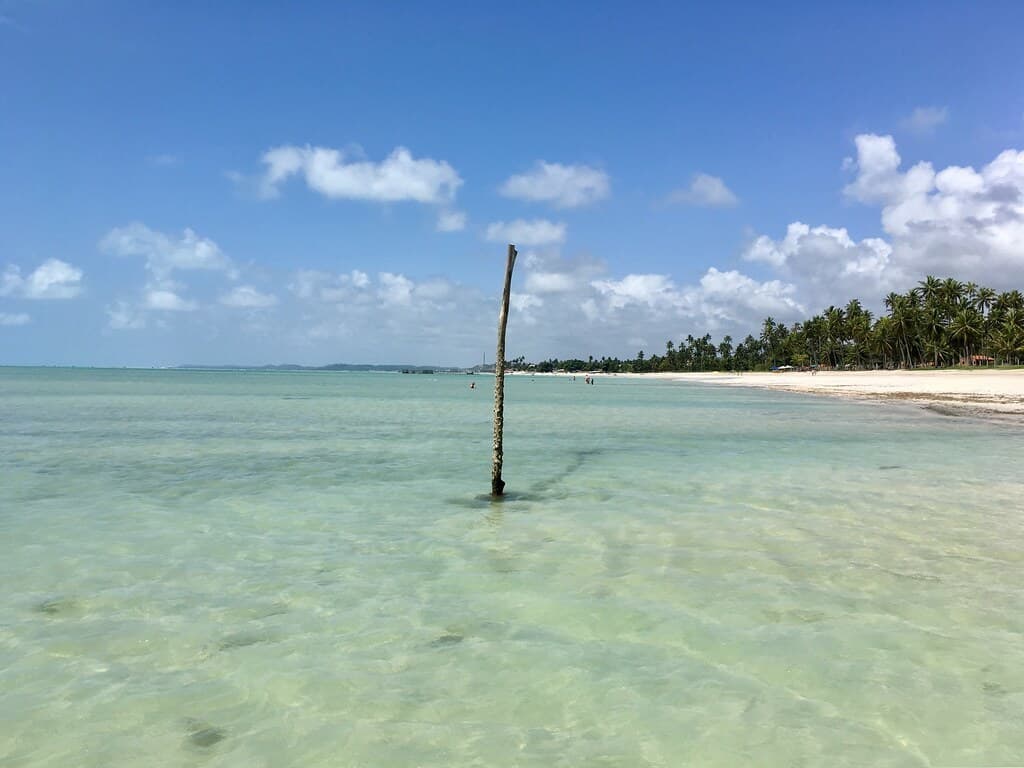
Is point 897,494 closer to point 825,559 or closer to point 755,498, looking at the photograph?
point 755,498

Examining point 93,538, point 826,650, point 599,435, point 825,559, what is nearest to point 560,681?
point 826,650

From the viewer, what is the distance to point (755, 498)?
14805 mm

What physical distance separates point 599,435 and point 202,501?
64.6ft

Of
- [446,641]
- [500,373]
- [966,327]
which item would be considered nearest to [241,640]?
[446,641]

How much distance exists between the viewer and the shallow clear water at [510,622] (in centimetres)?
503

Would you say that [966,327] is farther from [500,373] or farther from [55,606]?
[55,606]

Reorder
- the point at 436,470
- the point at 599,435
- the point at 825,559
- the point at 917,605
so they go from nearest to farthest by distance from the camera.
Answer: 1. the point at 917,605
2. the point at 825,559
3. the point at 436,470
4. the point at 599,435

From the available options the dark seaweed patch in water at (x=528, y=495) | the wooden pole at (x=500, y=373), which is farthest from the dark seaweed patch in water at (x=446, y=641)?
the wooden pole at (x=500, y=373)

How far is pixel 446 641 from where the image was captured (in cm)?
678

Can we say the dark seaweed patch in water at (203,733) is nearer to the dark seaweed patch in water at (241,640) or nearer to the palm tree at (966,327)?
the dark seaweed patch in water at (241,640)

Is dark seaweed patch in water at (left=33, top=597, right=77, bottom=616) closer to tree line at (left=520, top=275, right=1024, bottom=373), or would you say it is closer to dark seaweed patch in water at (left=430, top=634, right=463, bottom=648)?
dark seaweed patch in water at (left=430, top=634, right=463, bottom=648)

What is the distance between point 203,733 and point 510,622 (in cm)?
326

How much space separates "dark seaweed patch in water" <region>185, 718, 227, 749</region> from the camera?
4902mm

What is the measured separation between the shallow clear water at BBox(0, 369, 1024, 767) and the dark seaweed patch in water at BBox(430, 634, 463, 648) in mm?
30
